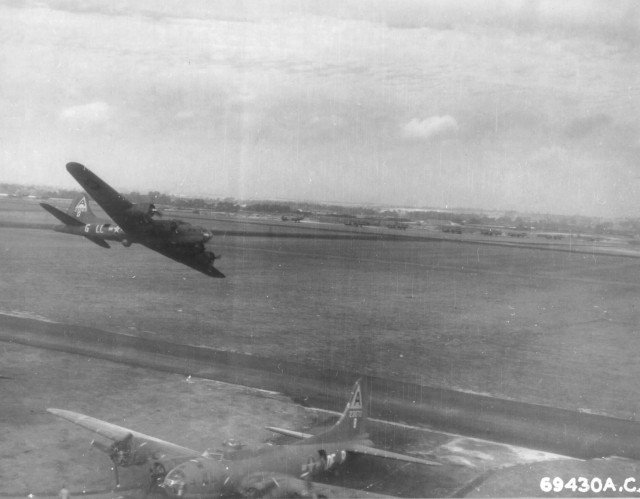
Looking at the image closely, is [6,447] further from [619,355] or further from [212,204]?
[619,355]

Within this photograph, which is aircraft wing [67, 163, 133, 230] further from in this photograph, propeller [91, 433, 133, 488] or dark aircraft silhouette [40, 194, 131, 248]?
propeller [91, 433, 133, 488]

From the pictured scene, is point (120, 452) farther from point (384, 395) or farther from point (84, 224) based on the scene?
point (384, 395)

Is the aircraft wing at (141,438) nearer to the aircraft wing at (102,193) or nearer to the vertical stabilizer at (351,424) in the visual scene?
the vertical stabilizer at (351,424)


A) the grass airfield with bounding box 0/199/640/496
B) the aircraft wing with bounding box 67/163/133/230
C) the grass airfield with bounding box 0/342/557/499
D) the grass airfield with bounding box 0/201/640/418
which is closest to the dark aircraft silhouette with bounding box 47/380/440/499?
the grass airfield with bounding box 0/342/557/499

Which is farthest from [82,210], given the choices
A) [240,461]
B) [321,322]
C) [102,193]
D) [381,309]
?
[381,309]

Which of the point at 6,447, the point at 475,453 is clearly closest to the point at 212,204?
the point at 6,447
